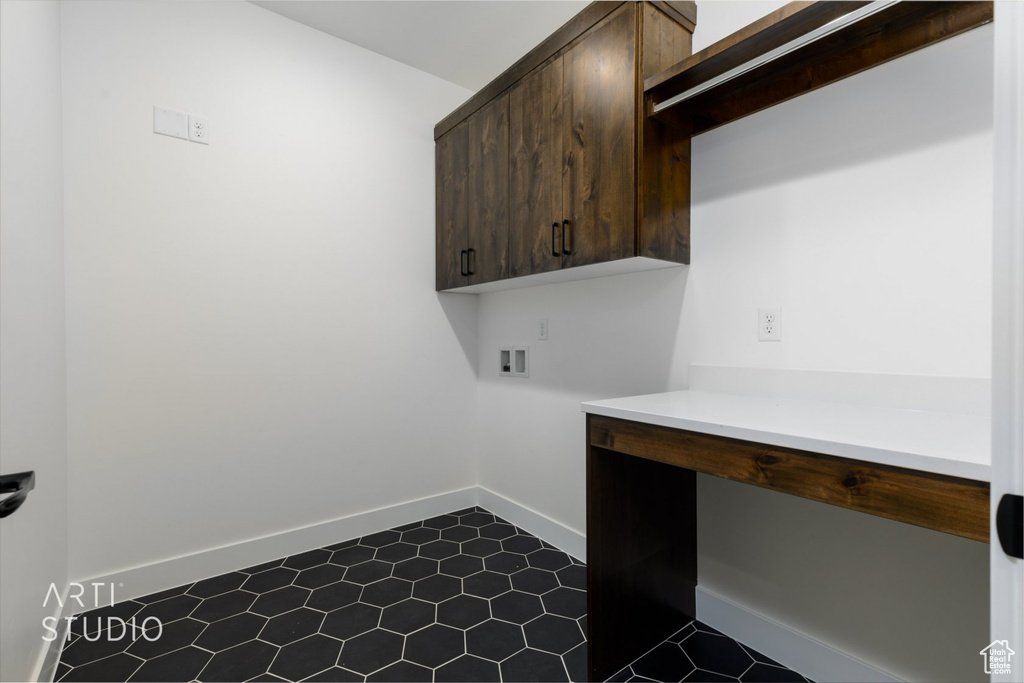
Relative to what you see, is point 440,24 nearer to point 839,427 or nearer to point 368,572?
point 839,427

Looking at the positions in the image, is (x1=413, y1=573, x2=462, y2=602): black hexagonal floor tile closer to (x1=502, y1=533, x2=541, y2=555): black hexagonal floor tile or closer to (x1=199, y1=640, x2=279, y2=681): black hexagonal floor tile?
(x1=502, y1=533, x2=541, y2=555): black hexagonal floor tile

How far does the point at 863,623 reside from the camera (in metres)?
1.33

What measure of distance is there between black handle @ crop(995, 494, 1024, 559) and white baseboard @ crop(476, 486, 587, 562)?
1709 mm

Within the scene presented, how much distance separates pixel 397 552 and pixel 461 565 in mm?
362

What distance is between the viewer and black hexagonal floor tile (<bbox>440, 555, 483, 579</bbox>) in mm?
2049

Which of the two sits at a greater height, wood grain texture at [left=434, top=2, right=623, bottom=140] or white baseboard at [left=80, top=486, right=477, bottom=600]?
wood grain texture at [left=434, top=2, right=623, bottom=140]

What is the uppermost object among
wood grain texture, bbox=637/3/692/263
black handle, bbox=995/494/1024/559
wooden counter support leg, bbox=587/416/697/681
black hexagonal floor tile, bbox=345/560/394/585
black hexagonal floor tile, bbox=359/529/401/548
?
wood grain texture, bbox=637/3/692/263

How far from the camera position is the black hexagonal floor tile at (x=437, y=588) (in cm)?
185

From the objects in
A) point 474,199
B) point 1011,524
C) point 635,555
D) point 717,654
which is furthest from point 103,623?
point 1011,524

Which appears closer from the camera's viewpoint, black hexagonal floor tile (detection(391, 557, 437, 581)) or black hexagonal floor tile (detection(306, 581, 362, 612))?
black hexagonal floor tile (detection(306, 581, 362, 612))

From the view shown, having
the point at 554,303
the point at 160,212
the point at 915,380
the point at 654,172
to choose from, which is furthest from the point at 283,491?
the point at 915,380

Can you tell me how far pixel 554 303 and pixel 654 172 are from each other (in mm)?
913

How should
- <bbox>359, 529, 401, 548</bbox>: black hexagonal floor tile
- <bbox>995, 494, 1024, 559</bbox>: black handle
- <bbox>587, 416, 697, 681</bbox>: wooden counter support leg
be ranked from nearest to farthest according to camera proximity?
<bbox>995, 494, 1024, 559</bbox>: black handle → <bbox>587, 416, 697, 681</bbox>: wooden counter support leg → <bbox>359, 529, 401, 548</bbox>: black hexagonal floor tile

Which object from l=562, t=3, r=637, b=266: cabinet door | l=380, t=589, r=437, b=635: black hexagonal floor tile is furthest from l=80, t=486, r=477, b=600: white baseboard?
l=562, t=3, r=637, b=266: cabinet door
